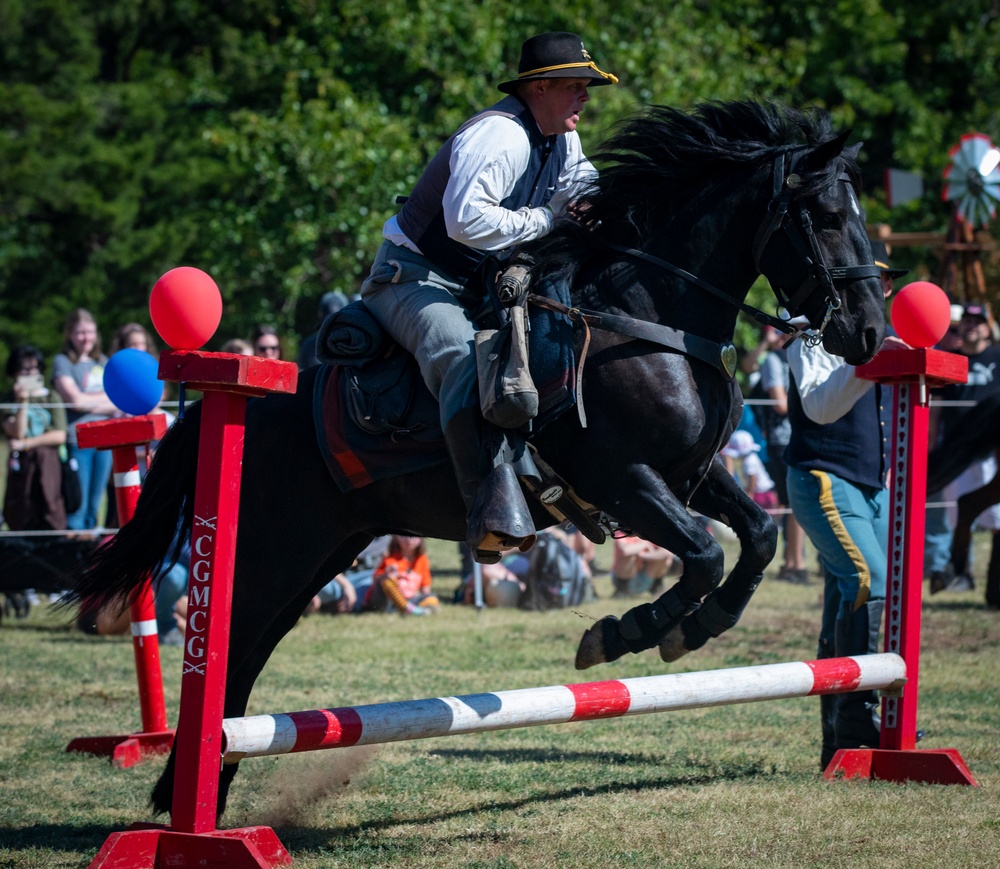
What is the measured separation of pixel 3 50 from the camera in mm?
29594

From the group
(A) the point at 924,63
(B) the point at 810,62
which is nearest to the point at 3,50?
(B) the point at 810,62

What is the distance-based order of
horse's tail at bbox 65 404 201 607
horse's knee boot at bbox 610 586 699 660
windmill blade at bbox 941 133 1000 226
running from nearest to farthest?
horse's knee boot at bbox 610 586 699 660 → horse's tail at bbox 65 404 201 607 → windmill blade at bbox 941 133 1000 226

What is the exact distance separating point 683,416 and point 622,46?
16441 millimetres

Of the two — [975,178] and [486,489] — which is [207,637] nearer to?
[486,489]

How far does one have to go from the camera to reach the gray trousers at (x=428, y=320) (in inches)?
162

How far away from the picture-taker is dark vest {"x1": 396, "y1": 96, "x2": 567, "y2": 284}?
14.2ft

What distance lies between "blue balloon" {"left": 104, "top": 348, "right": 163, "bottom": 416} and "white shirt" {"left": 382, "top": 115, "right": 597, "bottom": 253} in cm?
185

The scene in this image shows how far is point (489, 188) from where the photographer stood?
4.10 m

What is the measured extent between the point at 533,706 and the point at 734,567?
0.89m

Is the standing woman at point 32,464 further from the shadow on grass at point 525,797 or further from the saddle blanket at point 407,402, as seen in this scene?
the saddle blanket at point 407,402

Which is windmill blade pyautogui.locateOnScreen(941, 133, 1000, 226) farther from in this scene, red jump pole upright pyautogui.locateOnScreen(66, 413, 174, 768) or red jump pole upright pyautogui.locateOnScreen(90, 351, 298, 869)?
red jump pole upright pyautogui.locateOnScreen(90, 351, 298, 869)

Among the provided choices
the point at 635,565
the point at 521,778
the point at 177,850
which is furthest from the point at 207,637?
the point at 635,565

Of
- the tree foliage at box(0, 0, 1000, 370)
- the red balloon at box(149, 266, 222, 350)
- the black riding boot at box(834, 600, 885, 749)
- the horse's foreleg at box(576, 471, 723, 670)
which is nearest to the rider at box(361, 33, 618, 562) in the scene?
the horse's foreleg at box(576, 471, 723, 670)

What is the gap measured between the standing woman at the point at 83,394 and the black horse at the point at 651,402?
5.91m
